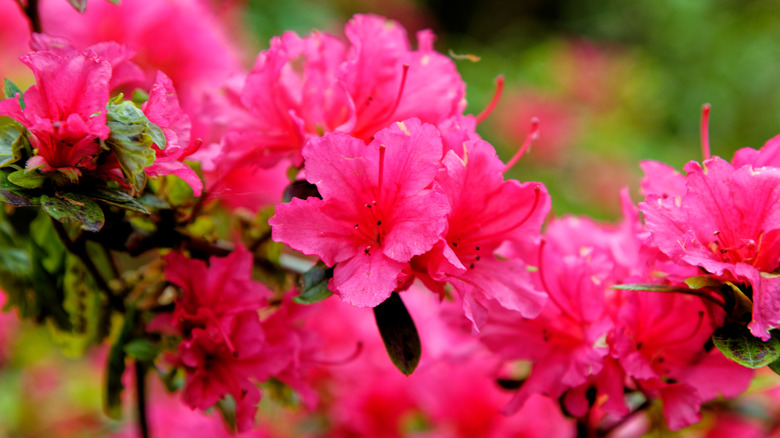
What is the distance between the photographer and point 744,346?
0.63 meters

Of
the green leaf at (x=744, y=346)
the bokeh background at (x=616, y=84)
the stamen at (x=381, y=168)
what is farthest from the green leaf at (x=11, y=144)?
the bokeh background at (x=616, y=84)

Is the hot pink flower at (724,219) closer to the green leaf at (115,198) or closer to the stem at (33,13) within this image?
the green leaf at (115,198)

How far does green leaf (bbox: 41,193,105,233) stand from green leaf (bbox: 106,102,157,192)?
37 millimetres

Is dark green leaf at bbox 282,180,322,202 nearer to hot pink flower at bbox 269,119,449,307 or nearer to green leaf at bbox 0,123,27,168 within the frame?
hot pink flower at bbox 269,119,449,307

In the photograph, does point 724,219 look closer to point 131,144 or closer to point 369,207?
point 369,207

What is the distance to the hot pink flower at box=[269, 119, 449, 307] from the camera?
62cm

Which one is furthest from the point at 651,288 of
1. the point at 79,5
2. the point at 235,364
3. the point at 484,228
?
the point at 79,5

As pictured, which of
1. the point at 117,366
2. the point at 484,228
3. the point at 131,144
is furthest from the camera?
the point at 117,366

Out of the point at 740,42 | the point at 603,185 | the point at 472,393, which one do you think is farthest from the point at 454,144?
the point at 740,42

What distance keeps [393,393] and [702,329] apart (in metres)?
0.58

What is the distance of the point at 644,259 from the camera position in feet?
2.27

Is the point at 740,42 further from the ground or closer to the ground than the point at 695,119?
further from the ground

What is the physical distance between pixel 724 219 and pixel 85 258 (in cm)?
60

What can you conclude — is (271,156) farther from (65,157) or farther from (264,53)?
(65,157)
